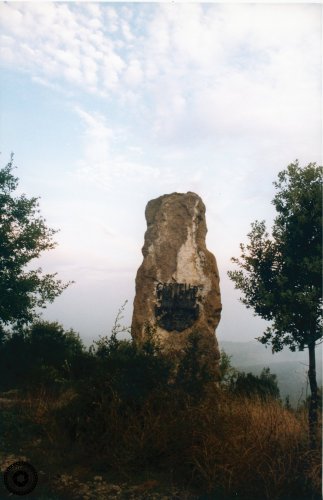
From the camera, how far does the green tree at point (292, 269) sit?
761 centimetres

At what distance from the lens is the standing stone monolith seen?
9.41m

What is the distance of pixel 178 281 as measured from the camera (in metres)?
9.68

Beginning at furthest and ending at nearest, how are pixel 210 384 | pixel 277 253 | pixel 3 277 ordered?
pixel 3 277
pixel 277 253
pixel 210 384

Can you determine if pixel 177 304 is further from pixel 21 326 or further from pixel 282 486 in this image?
pixel 21 326

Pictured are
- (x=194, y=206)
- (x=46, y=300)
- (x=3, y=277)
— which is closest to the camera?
(x=194, y=206)

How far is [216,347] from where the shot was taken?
953 centimetres

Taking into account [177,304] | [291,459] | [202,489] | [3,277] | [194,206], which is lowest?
[202,489]

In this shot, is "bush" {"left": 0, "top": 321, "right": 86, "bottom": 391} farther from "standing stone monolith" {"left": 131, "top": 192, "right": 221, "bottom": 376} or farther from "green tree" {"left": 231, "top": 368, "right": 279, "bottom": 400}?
"green tree" {"left": 231, "top": 368, "right": 279, "bottom": 400}

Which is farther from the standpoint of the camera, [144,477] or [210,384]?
[210,384]

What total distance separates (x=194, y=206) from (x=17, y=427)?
6565 mm

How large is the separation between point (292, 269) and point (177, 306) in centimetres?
294

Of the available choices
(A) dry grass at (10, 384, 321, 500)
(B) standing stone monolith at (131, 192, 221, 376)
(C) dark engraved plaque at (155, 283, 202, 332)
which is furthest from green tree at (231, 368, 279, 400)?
(A) dry grass at (10, 384, 321, 500)

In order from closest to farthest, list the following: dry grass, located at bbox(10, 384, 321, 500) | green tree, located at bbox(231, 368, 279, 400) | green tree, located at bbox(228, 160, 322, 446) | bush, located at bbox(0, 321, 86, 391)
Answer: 1. dry grass, located at bbox(10, 384, 321, 500)
2. green tree, located at bbox(228, 160, 322, 446)
3. green tree, located at bbox(231, 368, 279, 400)
4. bush, located at bbox(0, 321, 86, 391)

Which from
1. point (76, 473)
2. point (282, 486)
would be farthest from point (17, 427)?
point (282, 486)
